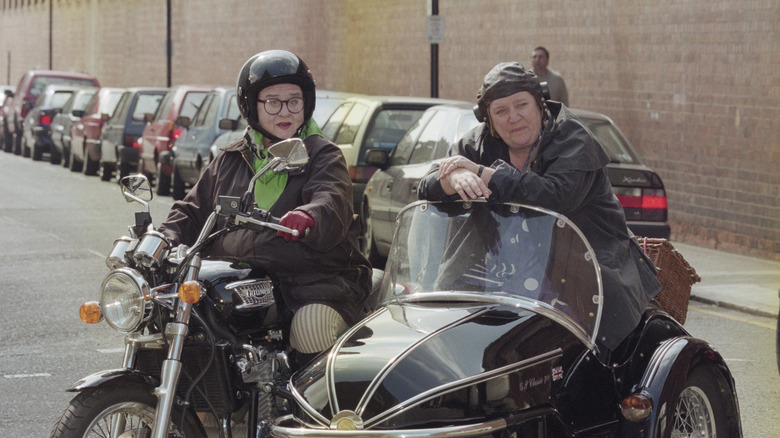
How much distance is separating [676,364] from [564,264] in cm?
59

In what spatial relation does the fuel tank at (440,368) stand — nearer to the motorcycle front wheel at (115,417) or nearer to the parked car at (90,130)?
the motorcycle front wheel at (115,417)

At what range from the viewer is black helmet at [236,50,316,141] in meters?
5.08

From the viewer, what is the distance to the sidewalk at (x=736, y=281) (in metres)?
11.2

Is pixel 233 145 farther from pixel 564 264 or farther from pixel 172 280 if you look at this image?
pixel 564 264

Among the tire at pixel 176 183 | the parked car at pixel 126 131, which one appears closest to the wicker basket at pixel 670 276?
the tire at pixel 176 183

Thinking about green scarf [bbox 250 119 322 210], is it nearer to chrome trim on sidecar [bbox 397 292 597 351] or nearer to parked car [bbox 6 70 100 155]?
chrome trim on sidecar [bbox 397 292 597 351]

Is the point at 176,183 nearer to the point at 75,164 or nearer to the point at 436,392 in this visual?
the point at 75,164

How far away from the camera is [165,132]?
2280 centimetres

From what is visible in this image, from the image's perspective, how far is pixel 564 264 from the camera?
4410 mm

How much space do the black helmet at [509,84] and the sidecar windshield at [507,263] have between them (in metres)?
0.55

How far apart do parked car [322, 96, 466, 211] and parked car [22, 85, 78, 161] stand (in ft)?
65.6

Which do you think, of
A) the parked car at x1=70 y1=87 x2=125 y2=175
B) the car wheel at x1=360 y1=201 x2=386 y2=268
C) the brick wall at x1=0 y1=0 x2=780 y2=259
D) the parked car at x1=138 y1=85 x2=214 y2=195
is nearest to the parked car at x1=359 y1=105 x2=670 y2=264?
the car wheel at x1=360 y1=201 x2=386 y2=268

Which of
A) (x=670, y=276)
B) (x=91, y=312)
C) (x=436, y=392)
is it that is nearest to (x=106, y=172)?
(x=670, y=276)

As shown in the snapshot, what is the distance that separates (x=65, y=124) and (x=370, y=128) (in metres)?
18.5
